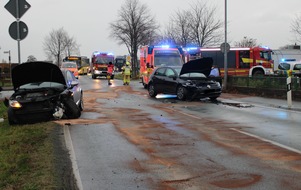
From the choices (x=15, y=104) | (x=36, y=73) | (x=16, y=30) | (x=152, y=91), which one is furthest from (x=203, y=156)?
(x=152, y=91)

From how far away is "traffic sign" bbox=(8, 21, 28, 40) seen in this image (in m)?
10.9

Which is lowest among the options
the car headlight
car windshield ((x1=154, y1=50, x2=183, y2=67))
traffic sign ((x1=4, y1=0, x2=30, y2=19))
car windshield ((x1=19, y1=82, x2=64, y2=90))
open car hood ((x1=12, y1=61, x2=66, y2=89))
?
the car headlight

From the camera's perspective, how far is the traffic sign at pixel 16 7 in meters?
11.1

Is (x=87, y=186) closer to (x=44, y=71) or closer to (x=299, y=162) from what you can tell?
(x=299, y=162)

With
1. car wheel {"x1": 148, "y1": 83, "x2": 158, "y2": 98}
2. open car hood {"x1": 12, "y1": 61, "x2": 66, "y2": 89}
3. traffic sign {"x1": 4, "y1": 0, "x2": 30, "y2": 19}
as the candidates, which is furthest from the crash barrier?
traffic sign {"x1": 4, "y1": 0, "x2": 30, "y2": 19}

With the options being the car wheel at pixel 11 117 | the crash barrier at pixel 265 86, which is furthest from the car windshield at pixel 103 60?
the car wheel at pixel 11 117

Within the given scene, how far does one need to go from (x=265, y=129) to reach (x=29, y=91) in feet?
20.6

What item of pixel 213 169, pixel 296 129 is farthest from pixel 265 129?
pixel 213 169

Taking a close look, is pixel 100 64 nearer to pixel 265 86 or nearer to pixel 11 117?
pixel 265 86

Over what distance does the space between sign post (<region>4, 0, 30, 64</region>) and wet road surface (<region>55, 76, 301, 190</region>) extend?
2.81 m

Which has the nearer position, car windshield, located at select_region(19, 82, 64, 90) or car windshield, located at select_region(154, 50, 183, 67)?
car windshield, located at select_region(19, 82, 64, 90)

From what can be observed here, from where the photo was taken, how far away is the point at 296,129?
9.59 meters

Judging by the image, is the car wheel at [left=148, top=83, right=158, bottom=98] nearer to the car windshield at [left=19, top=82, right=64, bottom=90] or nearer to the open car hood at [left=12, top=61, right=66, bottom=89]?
the open car hood at [left=12, top=61, right=66, bottom=89]

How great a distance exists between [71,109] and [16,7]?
131 inches
